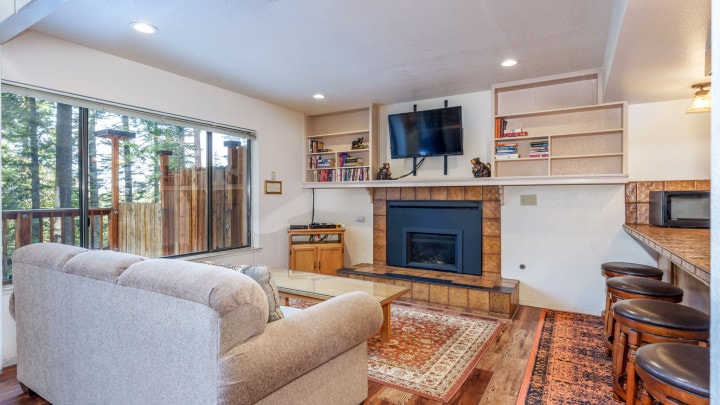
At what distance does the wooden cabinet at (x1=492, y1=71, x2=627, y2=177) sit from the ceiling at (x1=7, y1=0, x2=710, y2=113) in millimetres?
236

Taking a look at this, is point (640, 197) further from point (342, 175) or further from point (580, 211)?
point (342, 175)

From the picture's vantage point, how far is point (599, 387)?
2191mm

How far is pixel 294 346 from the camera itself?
4.82ft

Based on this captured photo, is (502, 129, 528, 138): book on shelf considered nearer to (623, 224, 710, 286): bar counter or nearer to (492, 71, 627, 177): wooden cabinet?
(492, 71, 627, 177): wooden cabinet

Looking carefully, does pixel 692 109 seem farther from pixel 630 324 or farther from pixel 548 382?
pixel 548 382

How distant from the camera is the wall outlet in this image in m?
3.86

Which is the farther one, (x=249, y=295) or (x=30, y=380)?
(x=30, y=380)

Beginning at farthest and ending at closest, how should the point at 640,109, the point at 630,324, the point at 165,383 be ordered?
the point at 640,109 → the point at 630,324 → the point at 165,383

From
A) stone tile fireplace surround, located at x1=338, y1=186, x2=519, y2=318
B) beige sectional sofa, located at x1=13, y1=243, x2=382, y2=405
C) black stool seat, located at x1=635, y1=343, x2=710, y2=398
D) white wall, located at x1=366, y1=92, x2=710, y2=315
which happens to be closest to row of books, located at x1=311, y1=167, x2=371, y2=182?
stone tile fireplace surround, located at x1=338, y1=186, x2=519, y2=318

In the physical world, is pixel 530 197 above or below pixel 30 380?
above

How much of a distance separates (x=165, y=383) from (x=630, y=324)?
202cm

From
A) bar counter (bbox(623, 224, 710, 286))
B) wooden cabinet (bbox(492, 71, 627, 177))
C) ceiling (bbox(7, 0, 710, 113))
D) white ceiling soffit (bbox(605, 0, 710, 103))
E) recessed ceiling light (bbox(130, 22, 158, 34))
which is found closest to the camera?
bar counter (bbox(623, 224, 710, 286))

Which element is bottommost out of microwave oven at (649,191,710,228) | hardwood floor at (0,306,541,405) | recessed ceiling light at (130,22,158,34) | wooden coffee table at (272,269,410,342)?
hardwood floor at (0,306,541,405)

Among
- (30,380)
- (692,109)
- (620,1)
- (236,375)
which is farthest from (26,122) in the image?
(692,109)
